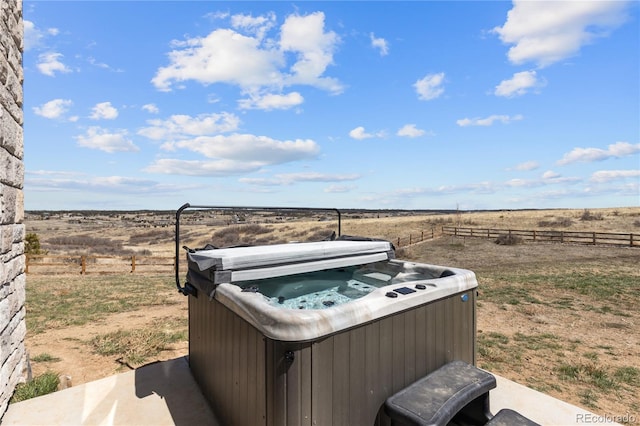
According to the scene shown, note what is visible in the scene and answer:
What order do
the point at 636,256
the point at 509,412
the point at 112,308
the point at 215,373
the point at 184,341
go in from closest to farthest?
the point at 509,412, the point at 215,373, the point at 184,341, the point at 112,308, the point at 636,256

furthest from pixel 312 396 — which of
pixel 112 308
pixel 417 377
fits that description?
pixel 112 308

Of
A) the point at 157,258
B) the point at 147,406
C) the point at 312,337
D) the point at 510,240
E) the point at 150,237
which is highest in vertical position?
the point at 312,337

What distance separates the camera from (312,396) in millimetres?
1909

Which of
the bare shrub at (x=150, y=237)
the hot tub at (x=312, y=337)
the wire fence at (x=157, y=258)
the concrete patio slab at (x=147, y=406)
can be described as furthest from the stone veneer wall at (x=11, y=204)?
the bare shrub at (x=150, y=237)

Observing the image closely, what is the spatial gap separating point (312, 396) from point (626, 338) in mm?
6559

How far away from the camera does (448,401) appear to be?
2.33 m

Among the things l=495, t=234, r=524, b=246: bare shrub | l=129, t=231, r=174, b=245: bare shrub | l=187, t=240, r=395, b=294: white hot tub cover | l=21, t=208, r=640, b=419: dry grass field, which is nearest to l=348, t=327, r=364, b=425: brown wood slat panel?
l=187, t=240, r=395, b=294: white hot tub cover

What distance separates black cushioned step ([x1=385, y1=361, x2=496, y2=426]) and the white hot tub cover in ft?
4.99

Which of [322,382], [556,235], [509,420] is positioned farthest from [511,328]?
[556,235]

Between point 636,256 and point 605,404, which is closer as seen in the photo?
point 605,404

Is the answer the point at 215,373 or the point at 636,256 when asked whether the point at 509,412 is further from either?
the point at 636,256

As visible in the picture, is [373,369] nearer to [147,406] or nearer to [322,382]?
[322,382]

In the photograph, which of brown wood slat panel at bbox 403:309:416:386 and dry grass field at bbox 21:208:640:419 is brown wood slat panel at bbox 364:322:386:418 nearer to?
brown wood slat panel at bbox 403:309:416:386

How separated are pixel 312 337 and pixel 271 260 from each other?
1.46 meters
